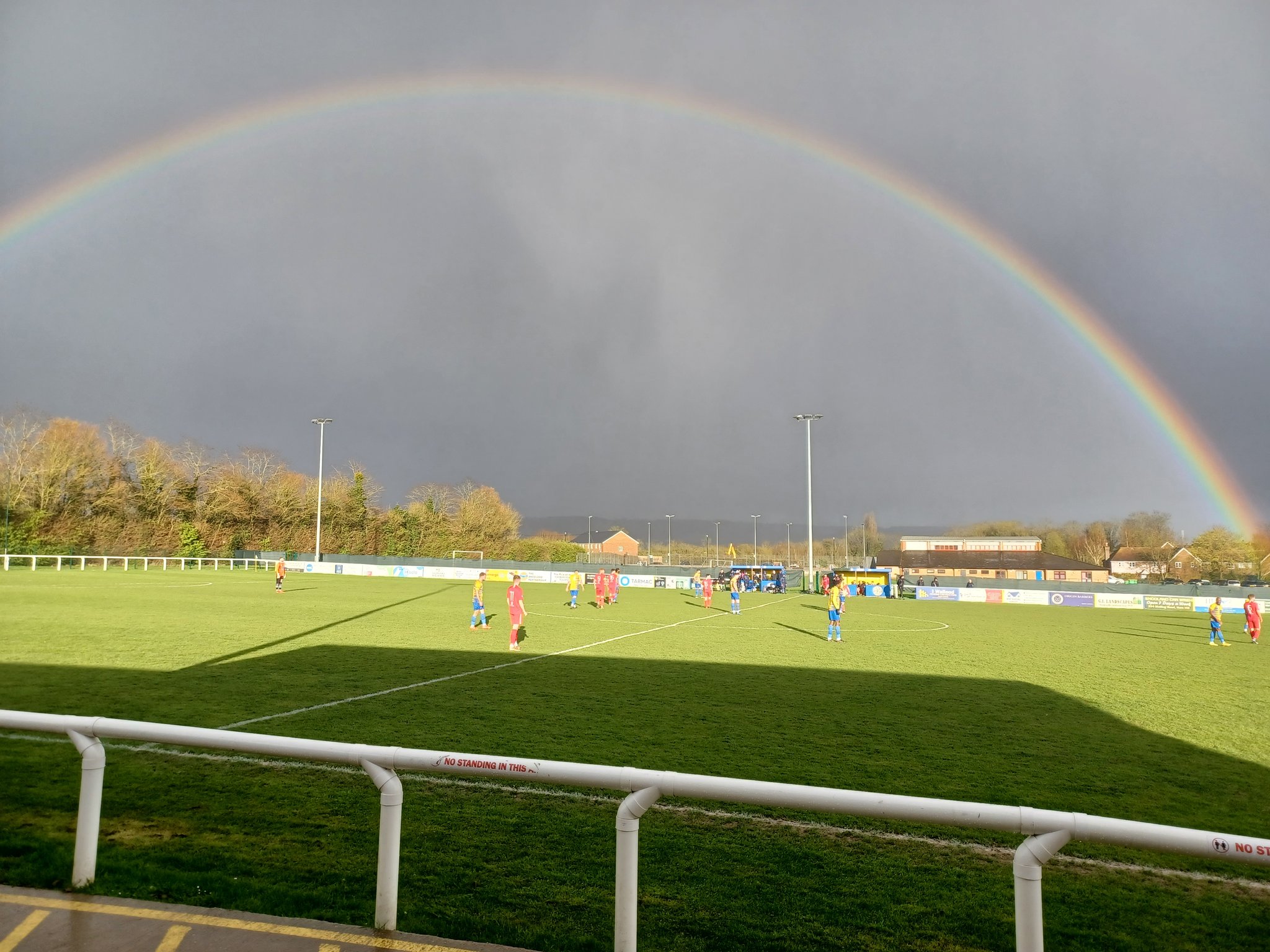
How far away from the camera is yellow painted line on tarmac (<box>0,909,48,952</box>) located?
12.5ft

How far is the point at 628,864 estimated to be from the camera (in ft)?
12.0

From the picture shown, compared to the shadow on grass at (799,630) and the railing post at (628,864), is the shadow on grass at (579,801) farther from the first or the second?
the shadow on grass at (799,630)

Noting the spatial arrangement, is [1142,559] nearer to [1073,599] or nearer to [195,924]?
[1073,599]

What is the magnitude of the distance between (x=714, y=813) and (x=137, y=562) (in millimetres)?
68317

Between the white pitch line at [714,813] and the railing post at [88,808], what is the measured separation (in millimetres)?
2758

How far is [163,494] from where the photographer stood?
74.0 metres

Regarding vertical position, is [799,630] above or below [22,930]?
below

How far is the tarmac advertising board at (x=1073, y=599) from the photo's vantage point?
45562 mm

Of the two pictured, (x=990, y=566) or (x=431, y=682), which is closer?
(x=431, y=682)

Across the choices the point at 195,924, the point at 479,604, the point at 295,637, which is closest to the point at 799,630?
the point at 479,604

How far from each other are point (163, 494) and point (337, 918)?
81.5 metres

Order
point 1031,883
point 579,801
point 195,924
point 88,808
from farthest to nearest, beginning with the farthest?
point 579,801
point 88,808
point 195,924
point 1031,883

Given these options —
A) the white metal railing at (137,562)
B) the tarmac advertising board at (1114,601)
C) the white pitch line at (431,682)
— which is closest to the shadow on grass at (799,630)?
the white pitch line at (431,682)

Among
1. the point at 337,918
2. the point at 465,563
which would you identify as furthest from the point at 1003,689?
the point at 465,563
